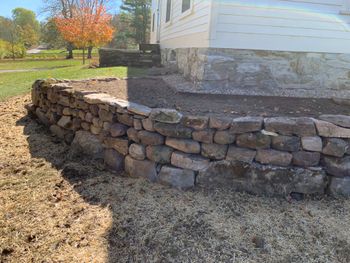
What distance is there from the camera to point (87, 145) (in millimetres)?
3502

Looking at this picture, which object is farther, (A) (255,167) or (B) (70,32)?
(B) (70,32)

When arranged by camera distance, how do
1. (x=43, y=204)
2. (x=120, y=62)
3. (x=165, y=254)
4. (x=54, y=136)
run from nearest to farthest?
(x=165, y=254) → (x=43, y=204) → (x=54, y=136) → (x=120, y=62)

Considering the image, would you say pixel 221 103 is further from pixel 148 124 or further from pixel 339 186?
pixel 339 186

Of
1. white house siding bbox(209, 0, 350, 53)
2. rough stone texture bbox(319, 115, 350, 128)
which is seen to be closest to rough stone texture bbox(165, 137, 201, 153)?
rough stone texture bbox(319, 115, 350, 128)

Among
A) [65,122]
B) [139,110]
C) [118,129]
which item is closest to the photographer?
[139,110]

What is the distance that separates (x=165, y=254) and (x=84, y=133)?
84.4 inches

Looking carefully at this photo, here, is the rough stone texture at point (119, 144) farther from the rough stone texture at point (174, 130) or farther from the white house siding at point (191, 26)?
the white house siding at point (191, 26)

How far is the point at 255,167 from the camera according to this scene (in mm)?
2680

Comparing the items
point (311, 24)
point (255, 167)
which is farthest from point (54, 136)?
point (311, 24)

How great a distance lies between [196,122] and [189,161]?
388 millimetres

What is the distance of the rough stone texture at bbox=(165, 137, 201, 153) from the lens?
2771 millimetres

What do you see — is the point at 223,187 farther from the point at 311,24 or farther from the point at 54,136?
the point at 311,24

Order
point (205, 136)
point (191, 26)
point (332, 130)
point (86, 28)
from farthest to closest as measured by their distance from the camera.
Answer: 1. point (86, 28)
2. point (191, 26)
3. point (205, 136)
4. point (332, 130)

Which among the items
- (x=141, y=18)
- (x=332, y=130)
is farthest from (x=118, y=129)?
(x=141, y=18)
